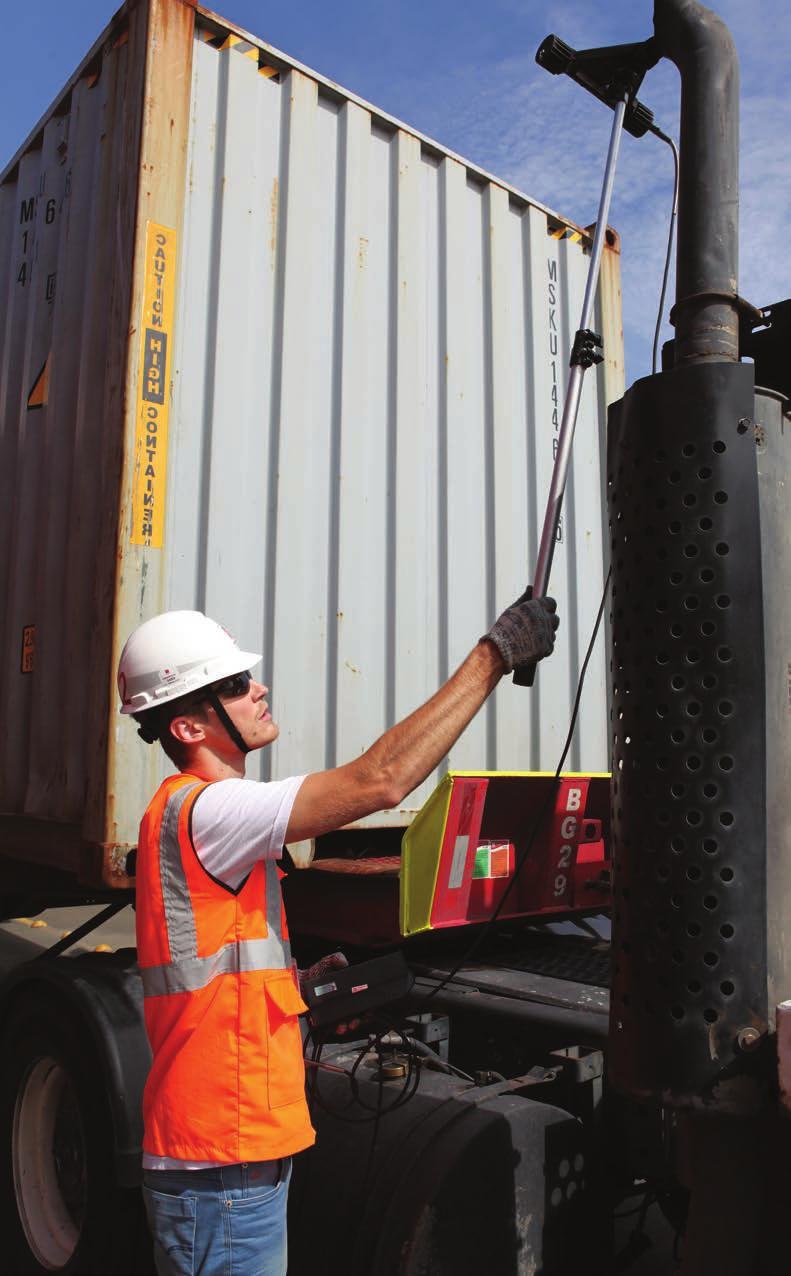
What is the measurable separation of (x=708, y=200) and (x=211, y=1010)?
5.38ft

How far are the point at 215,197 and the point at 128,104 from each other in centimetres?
44

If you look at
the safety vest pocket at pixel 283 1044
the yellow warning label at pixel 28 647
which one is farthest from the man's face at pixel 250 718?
the yellow warning label at pixel 28 647

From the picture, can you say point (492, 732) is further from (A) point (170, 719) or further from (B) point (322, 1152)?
(A) point (170, 719)

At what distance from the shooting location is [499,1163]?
7.48 ft

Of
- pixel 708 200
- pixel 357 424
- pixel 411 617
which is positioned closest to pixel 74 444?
pixel 357 424

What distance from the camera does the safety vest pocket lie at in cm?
182

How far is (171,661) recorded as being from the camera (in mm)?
2076

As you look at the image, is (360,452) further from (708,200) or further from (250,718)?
(708,200)

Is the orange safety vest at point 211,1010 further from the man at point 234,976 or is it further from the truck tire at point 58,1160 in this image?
the truck tire at point 58,1160

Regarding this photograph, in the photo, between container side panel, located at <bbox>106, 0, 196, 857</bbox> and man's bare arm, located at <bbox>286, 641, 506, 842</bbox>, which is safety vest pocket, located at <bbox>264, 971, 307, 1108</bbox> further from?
container side panel, located at <bbox>106, 0, 196, 857</bbox>

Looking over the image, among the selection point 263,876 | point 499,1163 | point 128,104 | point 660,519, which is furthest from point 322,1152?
point 128,104

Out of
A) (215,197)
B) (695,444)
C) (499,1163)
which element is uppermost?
(215,197)

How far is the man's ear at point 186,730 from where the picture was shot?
6.77ft

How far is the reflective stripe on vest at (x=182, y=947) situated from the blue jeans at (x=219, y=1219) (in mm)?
317
